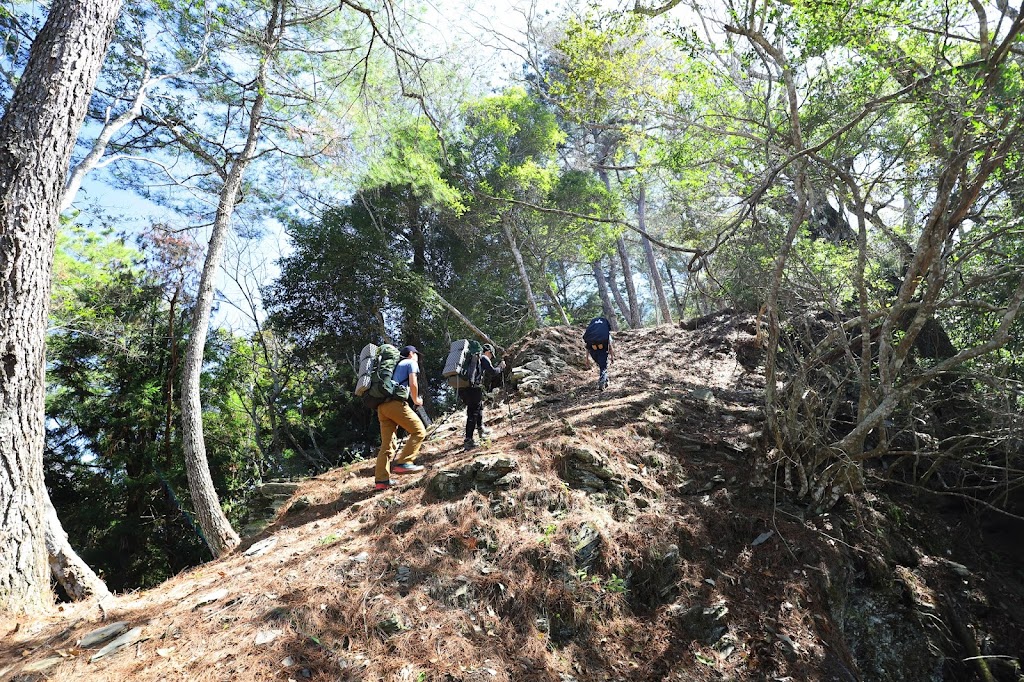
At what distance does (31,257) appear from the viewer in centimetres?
398

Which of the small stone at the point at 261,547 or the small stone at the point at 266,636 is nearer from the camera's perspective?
the small stone at the point at 266,636

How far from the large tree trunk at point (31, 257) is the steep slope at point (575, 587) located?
539 millimetres

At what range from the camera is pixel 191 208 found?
13.6 m

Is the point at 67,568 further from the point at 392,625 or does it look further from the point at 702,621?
the point at 702,621

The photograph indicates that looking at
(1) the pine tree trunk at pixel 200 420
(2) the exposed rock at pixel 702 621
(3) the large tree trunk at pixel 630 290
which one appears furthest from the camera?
(3) the large tree trunk at pixel 630 290

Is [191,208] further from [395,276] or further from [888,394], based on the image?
[888,394]

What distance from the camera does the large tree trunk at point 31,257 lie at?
3.72 meters

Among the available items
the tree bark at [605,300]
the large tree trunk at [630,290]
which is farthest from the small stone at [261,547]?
the large tree trunk at [630,290]

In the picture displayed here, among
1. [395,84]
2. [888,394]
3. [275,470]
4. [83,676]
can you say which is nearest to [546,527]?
[83,676]

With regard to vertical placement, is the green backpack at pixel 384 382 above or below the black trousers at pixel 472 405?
above

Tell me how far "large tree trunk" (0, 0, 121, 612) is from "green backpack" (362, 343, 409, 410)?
9.54 ft

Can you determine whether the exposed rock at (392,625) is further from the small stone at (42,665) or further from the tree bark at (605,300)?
the tree bark at (605,300)

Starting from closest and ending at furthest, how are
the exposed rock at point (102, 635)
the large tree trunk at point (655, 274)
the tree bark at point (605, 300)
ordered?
the exposed rock at point (102, 635) → the large tree trunk at point (655, 274) → the tree bark at point (605, 300)

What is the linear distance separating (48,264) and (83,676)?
3.13 m
